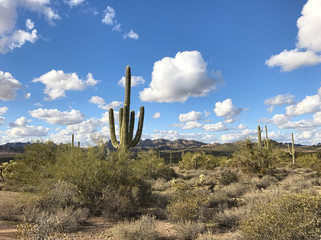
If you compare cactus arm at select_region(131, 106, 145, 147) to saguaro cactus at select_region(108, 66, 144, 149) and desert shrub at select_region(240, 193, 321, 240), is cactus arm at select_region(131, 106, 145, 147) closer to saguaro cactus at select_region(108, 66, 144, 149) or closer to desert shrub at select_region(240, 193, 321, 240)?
saguaro cactus at select_region(108, 66, 144, 149)

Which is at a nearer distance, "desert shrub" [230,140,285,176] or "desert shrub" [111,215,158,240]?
"desert shrub" [111,215,158,240]

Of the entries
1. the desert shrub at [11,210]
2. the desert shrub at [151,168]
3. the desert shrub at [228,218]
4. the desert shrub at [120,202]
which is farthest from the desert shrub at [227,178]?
the desert shrub at [11,210]

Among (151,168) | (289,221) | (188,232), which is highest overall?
(289,221)

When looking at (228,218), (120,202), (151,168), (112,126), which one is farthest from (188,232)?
(151,168)

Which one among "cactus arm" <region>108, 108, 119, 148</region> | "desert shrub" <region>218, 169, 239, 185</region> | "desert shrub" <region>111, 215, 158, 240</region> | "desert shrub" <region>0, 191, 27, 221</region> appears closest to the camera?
"desert shrub" <region>111, 215, 158, 240</region>

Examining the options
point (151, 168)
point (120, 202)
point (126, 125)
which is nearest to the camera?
point (120, 202)

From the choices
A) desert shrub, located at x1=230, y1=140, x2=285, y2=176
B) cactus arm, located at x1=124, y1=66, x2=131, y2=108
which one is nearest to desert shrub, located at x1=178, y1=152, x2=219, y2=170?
desert shrub, located at x1=230, y1=140, x2=285, y2=176

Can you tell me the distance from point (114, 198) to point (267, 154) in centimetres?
1411

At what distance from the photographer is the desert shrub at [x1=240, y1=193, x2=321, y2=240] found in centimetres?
480

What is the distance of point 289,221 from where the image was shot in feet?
16.3

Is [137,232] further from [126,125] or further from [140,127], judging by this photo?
[140,127]

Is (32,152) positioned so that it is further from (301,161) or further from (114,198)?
(301,161)

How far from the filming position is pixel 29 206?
865 cm

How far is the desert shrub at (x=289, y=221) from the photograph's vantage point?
480 cm
